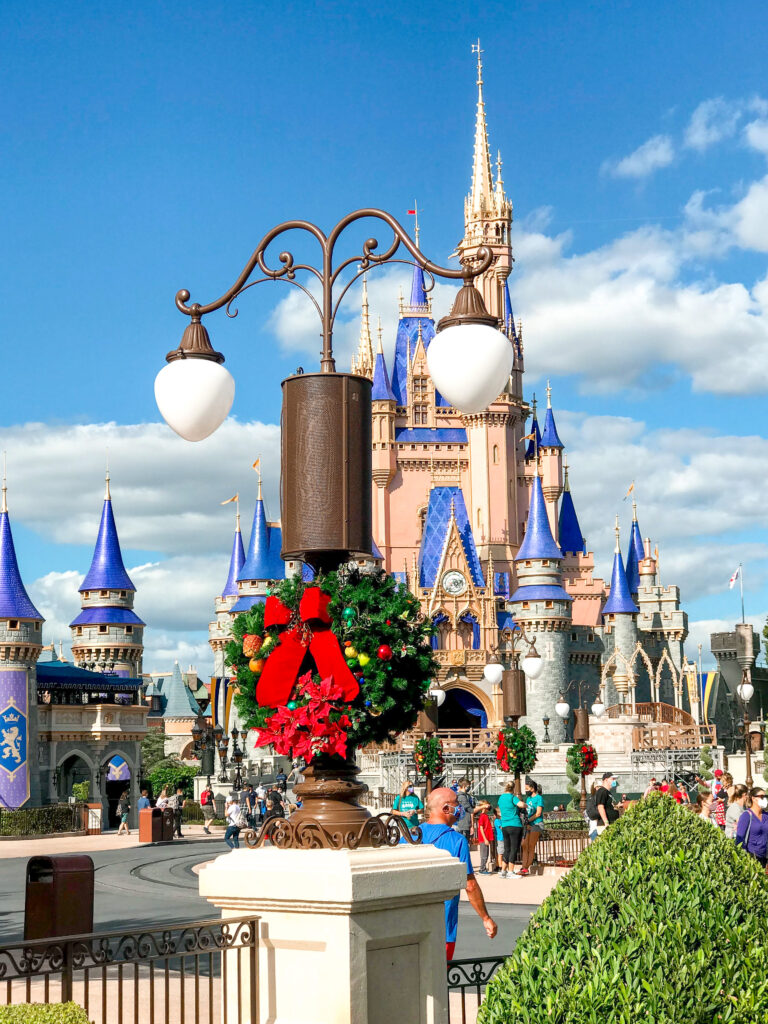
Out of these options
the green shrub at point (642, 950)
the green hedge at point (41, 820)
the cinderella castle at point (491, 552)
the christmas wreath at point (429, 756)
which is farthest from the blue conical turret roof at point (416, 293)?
the green shrub at point (642, 950)

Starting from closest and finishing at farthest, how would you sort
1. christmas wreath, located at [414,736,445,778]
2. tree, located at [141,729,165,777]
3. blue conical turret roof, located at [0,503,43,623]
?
christmas wreath, located at [414,736,445,778] → blue conical turret roof, located at [0,503,43,623] → tree, located at [141,729,165,777]

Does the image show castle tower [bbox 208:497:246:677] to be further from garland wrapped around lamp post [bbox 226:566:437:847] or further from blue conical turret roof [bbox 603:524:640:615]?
garland wrapped around lamp post [bbox 226:566:437:847]

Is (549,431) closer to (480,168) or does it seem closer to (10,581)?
(480,168)

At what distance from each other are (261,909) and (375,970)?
56cm

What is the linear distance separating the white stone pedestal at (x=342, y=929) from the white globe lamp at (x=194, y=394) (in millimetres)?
2256

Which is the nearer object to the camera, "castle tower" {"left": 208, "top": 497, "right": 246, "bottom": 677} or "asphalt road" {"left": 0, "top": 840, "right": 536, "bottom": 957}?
"asphalt road" {"left": 0, "top": 840, "right": 536, "bottom": 957}

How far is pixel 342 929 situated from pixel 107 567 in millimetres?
53988

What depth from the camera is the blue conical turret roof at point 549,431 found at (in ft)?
241

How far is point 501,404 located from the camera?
6819 centimetres

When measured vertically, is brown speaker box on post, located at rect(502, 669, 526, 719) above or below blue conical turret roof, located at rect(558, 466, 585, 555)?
below

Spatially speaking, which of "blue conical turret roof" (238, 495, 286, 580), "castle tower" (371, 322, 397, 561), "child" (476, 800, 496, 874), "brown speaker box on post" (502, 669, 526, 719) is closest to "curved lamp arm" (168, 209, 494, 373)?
"child" (476, 800, 496, 874)

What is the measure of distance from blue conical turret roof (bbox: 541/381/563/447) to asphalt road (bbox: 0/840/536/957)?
46.4m

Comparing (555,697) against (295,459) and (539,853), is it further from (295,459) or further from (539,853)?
(295,459)

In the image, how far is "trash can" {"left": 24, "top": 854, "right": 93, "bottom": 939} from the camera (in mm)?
10281
